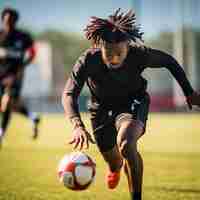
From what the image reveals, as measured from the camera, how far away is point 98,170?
10.1 meters

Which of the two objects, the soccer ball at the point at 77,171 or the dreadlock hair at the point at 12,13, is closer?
the soccer ball at the point at 77,171

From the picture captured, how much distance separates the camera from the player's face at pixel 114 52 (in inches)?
244

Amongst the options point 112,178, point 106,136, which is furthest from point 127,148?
point 112,178

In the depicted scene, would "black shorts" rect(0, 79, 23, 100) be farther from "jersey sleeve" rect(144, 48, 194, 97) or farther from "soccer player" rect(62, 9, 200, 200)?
"jersey sleeve" rect(144, 48, 194, 97)

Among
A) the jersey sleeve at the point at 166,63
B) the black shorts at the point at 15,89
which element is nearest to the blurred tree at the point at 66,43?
the black shorts at the point at 15,89

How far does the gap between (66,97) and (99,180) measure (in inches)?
112

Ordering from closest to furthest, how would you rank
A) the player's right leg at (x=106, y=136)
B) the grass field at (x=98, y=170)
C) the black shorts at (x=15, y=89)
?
the player's right leg at (x=106, y=136) < the grass field at (x=98, y=170) < the black shorts at (x=15, y=89)

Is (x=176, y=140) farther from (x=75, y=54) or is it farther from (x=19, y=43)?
(x=75, y=54)

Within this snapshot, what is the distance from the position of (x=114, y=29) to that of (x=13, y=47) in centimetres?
727

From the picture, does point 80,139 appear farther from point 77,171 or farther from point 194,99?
point 194,99

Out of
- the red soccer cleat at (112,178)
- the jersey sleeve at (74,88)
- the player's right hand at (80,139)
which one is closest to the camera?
the player's right hand at (80,139)

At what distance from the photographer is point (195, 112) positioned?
32.8 metres

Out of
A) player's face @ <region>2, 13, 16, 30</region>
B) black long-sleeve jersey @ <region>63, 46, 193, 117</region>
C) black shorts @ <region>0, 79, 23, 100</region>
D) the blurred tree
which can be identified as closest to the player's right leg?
black long-sleeve jersey @ <region>63, 46, 193, 117</region>

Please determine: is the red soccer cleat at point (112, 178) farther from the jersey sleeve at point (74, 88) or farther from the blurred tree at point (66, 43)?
the blurred tree at point (66, 43)
